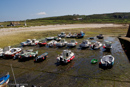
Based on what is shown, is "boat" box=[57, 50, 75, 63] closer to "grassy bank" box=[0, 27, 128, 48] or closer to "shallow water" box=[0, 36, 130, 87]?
"shallow water" box=[0, 36, 130, 87]

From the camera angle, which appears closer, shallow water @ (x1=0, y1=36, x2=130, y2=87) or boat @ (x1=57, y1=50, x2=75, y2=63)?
shallow water @ (x1=0, y1=36, x2=130, y2=87)

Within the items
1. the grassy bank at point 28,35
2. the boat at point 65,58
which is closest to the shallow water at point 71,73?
the boat at point 65,58

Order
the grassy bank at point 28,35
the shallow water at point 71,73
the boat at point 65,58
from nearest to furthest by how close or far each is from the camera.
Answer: the shallow water at point 71,73
the boat at point 65,58
the grassy bank at point 28,35

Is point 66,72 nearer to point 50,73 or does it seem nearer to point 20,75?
point 50,73

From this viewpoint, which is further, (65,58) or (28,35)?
(28,35)

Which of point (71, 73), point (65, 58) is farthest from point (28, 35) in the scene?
point (71, 73)

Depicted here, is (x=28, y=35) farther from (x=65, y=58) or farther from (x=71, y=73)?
(x=71, y=73)

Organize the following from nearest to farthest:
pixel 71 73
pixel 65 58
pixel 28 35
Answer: pixel 71 73 < pixel 65 58 < pixel 28 35

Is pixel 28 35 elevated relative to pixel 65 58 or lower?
elevated

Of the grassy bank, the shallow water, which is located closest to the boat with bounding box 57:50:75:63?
the shallow water

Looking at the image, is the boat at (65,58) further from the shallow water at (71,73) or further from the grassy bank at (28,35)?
the grassy bank at (28,35)

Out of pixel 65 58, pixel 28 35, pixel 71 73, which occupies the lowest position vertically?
Answer: pixel 71 73

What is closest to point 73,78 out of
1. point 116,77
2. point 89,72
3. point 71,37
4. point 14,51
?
point 89,72
